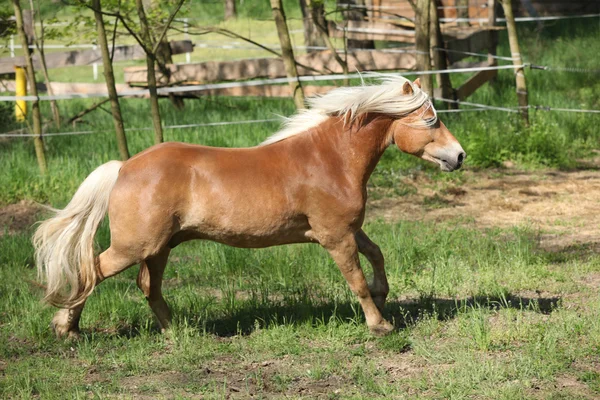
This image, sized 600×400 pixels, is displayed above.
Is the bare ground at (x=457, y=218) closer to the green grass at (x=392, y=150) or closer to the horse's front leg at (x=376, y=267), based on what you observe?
the green grass at (x=392, y=150)

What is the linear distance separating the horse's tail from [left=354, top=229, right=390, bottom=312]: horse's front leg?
1751mm

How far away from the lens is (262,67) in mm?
14094

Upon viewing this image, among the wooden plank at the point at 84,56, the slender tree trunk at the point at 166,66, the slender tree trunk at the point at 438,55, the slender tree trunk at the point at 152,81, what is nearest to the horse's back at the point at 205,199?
the slender tree trunk at the point at 152,81

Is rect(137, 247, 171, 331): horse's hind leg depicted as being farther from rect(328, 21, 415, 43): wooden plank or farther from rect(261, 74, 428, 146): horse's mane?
rect(328, 21, 415, 43): wooden plank

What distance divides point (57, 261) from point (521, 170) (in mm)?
6957

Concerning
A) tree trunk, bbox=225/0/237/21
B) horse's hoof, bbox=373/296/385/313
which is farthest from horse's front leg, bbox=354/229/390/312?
tree trunk, bbox=225/0/237/21

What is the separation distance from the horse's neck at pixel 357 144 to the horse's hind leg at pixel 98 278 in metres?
1.49

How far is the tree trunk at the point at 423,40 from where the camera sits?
35.7ft

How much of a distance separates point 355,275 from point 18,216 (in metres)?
5.09

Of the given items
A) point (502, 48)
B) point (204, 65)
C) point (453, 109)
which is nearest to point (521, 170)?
point (453, 109)

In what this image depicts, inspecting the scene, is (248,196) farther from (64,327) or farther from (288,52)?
(288,52)

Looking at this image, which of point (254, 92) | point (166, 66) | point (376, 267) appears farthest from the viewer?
point (254, 92)

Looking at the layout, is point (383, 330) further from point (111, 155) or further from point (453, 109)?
point (453, 109)

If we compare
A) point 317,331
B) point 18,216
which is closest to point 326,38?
point 18,216
